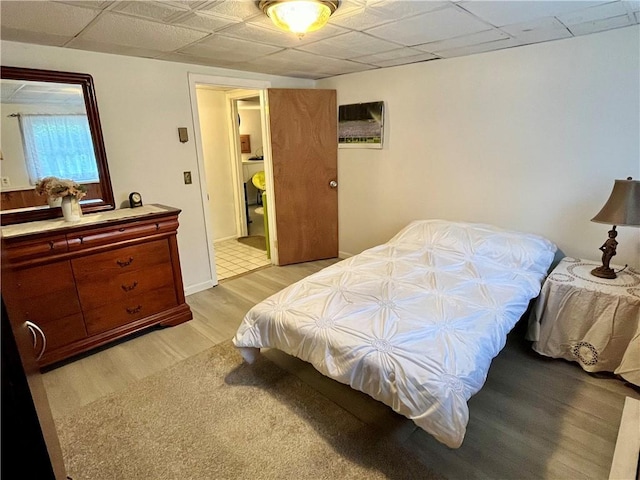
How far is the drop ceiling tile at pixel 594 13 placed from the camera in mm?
1877

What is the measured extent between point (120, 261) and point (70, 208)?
48 centimetres

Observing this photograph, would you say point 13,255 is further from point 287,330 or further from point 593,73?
point 593,73

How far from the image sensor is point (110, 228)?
2414 mm

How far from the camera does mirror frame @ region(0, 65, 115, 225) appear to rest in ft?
7.52

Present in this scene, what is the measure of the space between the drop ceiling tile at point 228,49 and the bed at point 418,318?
173 centimetres

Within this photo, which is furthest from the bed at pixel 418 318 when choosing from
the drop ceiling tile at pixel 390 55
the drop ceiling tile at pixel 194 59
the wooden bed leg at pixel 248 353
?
the drop ceiling tile at pixel 194 59

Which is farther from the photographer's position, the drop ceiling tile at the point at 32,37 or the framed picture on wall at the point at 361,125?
the framed picture on wall at the point at 361,125

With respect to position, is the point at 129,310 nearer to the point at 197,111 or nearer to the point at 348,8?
the point at 197,111

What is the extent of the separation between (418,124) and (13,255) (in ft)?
10.9

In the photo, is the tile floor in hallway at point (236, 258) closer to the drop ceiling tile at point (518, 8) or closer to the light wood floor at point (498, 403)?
the light wood floor at point (498, 403)

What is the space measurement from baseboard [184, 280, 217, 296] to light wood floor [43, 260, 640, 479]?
1.98 feet

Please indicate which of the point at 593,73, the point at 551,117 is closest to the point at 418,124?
the point at 551,117

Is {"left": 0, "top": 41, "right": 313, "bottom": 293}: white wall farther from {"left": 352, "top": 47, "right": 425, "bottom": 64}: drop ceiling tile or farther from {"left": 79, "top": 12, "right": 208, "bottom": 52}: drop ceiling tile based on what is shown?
{"left": 352, "top": 47, "right": 425, "bottom": 64}: drop ceiling tile

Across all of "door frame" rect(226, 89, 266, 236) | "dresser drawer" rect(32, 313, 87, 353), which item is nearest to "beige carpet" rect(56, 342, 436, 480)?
"dresser drawer" rect(32, 313, 87, 353)
